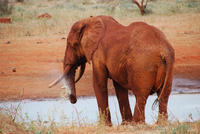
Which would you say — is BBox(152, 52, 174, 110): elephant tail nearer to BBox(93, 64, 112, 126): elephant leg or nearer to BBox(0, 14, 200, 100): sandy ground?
BBox(93, 64, 112, 126): elephant leg

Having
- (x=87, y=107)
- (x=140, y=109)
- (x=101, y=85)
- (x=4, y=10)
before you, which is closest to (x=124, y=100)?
(x=101, y=85)

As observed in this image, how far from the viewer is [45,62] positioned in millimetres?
12750

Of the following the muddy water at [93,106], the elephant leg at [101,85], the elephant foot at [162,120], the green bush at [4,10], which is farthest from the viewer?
the green bush at [4,10]

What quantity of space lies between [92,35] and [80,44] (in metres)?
0.43

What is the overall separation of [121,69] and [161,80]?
2.18 ft

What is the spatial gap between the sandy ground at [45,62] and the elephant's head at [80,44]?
1552 millimetres

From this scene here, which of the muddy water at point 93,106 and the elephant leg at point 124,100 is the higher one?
the elephant leg at point 124,100

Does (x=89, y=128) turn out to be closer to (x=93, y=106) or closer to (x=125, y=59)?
(x=125, y=59)

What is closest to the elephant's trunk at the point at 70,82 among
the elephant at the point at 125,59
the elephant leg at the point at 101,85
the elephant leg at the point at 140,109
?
the elephant at the point at 125,59

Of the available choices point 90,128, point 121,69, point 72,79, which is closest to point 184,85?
point 72,79

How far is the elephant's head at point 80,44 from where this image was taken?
688cm

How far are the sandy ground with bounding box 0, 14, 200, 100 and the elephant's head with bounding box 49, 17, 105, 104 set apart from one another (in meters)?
1.55

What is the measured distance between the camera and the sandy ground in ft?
33.8

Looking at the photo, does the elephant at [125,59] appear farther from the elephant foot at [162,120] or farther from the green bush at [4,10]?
the green bush at [4,10]
